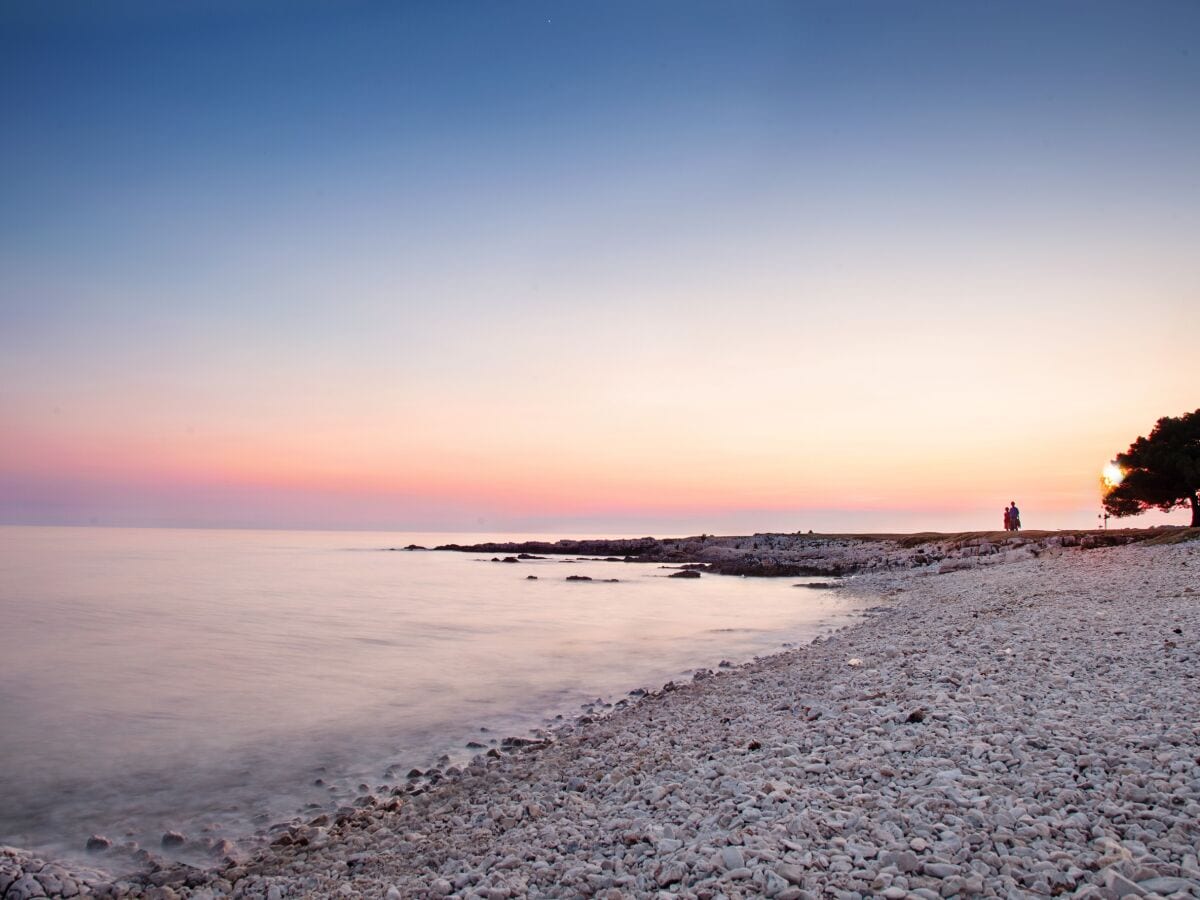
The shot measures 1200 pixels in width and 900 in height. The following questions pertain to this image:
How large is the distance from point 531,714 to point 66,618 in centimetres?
2588

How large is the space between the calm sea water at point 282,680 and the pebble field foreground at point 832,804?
1.97m

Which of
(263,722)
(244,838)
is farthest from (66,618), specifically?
(244,838)

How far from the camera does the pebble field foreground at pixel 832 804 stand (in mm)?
5137

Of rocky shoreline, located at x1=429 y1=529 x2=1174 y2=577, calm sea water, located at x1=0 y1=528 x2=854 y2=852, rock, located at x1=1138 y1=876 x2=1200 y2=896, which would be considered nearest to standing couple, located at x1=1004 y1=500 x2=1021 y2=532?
rocky shoreline, located at x1=429 y1=529 x2=1174 y2=577

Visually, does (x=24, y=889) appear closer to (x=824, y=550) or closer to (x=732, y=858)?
(x=732, y=858)

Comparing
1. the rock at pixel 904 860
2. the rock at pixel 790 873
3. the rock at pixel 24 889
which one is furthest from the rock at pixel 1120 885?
the rock at pixel 24 889

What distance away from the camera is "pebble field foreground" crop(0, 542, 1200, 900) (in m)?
5.14

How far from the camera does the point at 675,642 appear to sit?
23.4 m

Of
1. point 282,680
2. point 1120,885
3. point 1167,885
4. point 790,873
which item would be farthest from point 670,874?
point 282,680

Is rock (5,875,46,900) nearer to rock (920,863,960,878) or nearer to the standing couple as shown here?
rock (920,863,960,878)

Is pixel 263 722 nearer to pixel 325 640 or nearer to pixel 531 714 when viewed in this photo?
pixel 531 714

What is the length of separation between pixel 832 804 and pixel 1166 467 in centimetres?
5134

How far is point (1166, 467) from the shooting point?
147ft

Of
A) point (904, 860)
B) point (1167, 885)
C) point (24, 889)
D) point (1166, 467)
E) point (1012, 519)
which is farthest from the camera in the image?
point (1012, 519)
